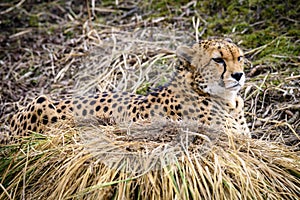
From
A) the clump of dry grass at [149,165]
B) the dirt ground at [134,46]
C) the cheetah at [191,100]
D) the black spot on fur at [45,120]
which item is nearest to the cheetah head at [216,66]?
the cheetah at [191,100]

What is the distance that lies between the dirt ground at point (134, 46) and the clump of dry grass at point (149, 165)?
0.82 meters

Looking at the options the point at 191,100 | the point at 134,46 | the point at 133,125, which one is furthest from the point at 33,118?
the point at 134,46

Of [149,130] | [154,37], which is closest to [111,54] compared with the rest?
[154,37]

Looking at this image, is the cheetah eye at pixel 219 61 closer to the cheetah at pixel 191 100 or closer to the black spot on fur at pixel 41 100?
the cheetah at pixel 191 100

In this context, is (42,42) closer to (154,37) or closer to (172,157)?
(154,37)

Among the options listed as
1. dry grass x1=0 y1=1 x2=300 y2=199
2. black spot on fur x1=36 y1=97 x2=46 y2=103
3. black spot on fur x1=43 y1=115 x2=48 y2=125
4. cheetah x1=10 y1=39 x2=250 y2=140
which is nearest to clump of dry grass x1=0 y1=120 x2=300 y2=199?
dry grass x1=0 y1=1 x2=300 y2=199

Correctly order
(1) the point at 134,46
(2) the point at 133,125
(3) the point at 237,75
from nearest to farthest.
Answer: (2) the point at 133,125 < (3) the point at 237,75 < (1) the point at 134,46

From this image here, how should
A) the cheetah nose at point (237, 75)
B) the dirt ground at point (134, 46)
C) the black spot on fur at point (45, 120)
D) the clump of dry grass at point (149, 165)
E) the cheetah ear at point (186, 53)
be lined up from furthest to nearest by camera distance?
1. the dirt ground at point (134, 46)
2. the black spot on fur at point (45, 120)
3. the cheetah ear at point (186, 53)
4. the cheetah nose at point (237, 75)
5. the clump of dry grass at point (149, 165)

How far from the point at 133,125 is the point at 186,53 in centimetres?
54

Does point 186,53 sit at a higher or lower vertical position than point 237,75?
higher

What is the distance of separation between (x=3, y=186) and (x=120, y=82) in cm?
177

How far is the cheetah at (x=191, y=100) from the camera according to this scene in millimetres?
3264

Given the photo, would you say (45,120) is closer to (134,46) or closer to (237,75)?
(237,75)

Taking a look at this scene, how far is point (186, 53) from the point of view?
337 cm
